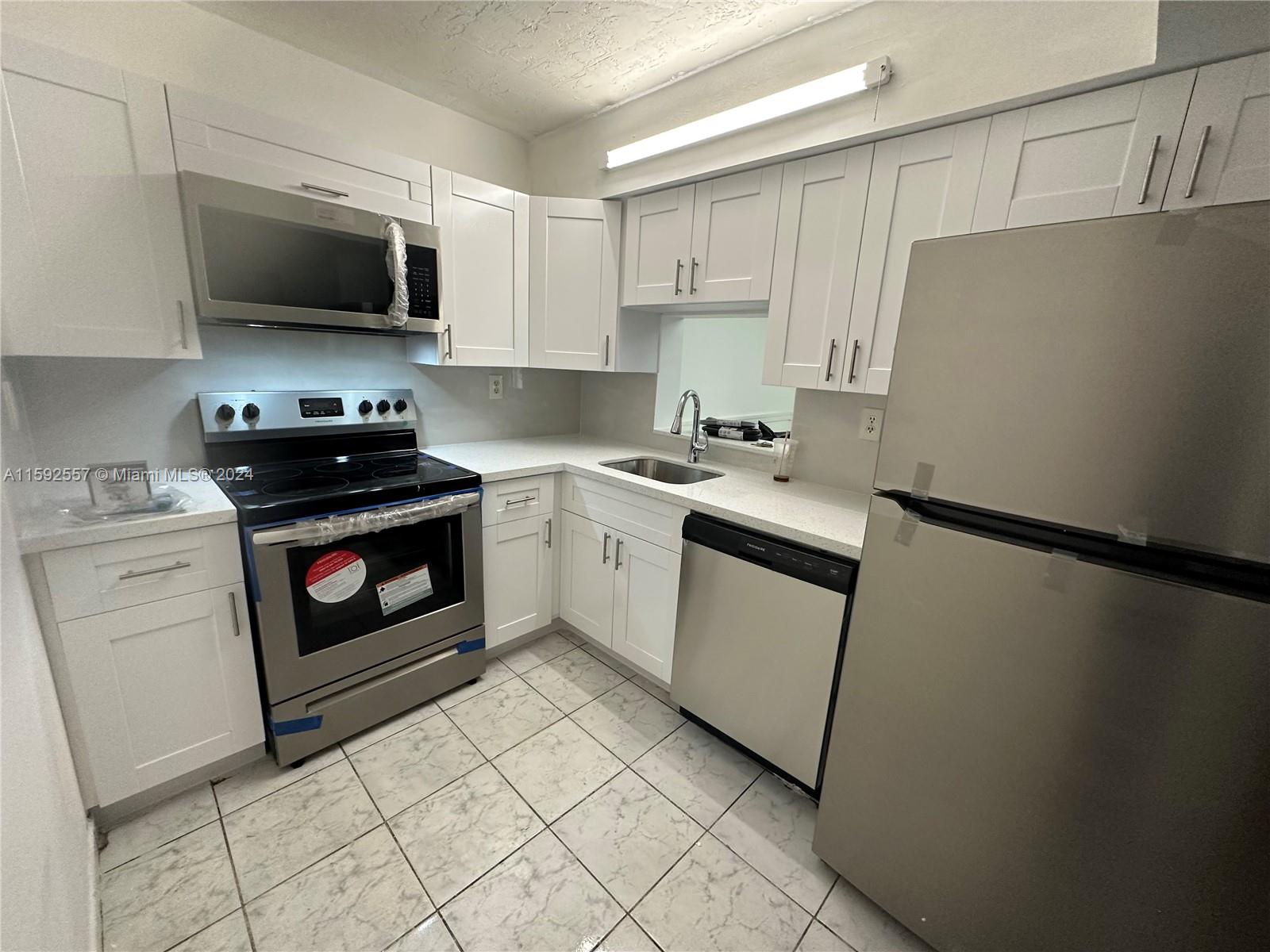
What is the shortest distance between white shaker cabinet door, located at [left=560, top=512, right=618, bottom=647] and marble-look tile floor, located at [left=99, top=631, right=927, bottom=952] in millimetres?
480

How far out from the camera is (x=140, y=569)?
1.34 meters

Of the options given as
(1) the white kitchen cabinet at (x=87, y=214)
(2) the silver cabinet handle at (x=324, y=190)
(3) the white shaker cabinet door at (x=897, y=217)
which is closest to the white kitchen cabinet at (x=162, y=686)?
(1) the white kitchen cabinet at (x=87, y=214)

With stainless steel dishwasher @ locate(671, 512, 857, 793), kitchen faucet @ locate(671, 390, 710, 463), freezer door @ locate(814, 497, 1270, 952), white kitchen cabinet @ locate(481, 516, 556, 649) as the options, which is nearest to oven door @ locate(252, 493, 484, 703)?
white kitchen cabinet @ locate(481, 516, 556, 649)

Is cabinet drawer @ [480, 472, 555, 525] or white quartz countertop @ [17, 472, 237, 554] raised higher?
white quartz countertop @ [17, 472, 237, 554]

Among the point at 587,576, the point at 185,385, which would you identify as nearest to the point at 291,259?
the point at 185,385

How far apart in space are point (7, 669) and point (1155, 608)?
6.52 ft

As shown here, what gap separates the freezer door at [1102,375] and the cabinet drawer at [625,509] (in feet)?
3.05

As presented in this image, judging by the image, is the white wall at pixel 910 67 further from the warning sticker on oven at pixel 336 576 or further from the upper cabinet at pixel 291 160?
A: the warning sticker on oven at pixel 336 576

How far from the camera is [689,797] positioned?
5.39 ft

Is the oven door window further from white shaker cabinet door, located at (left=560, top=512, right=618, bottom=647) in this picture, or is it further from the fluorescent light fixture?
the fluorescent light fixture

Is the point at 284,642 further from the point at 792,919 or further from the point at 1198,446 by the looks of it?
the point at 1198,446

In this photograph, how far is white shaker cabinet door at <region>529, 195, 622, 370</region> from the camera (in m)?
2.34

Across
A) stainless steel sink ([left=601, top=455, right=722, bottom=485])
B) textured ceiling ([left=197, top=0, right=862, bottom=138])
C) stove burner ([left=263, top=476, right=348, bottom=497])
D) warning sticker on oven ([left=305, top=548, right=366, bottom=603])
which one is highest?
textured ceiling ([left=197, top=0, right=862, bottom=138])

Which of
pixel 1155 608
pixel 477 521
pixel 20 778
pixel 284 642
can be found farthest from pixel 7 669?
pixel 1155 608
